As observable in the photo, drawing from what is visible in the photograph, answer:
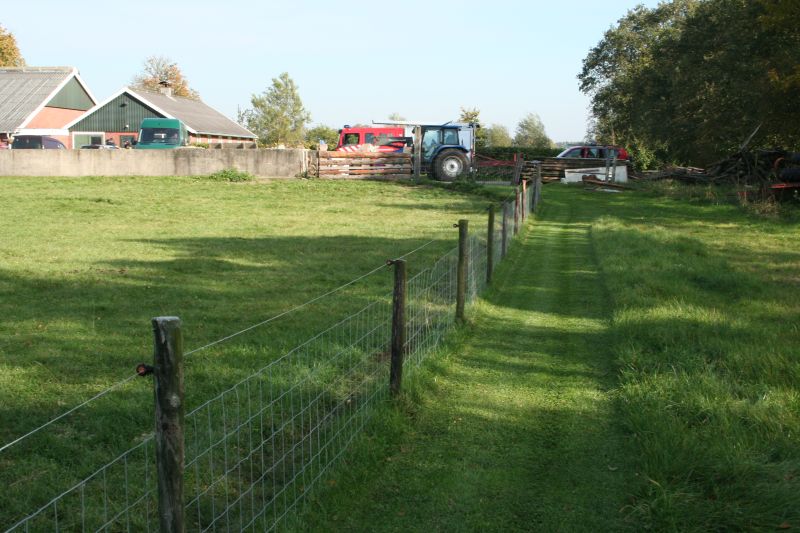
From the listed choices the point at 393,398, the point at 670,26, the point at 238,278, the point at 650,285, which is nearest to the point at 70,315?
the point at 238,278

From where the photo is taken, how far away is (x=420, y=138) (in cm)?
3069

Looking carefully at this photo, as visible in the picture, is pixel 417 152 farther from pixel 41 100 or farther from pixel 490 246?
pixel 41 100

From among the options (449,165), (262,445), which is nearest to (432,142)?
(449,165)

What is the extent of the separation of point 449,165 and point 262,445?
27.7m

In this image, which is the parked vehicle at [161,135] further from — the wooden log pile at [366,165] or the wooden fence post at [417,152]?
the wooden fence post at [417,152]

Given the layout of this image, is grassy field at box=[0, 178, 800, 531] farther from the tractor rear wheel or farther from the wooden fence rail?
the wooden fence rail

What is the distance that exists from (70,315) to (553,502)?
5758mm

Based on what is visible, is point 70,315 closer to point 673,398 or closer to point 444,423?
point 444,423

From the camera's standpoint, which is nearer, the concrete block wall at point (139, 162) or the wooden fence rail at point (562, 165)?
the concrete block wall at point (139, 162)

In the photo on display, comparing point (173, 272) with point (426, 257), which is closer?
point (173, 272)

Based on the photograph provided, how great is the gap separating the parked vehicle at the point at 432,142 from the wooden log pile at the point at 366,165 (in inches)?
52.3

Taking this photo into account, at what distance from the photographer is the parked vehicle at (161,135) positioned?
1423 inches

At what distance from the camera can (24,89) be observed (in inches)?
2178

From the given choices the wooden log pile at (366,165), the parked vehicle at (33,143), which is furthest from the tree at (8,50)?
the wooden log pile at (366,165)
